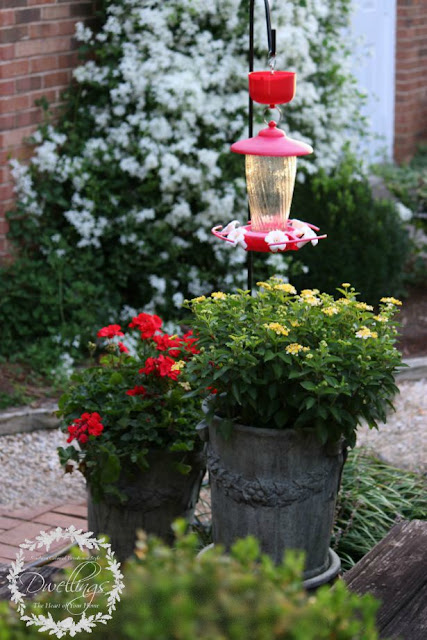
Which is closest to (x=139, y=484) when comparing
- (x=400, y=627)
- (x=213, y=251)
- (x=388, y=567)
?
(x=388, y=567)

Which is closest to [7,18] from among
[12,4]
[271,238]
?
[12,4]

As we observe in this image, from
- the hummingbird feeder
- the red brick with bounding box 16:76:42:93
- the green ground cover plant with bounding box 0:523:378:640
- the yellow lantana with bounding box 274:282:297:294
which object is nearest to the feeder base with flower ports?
the hummingbird feeder

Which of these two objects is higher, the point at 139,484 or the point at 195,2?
the point at 195,2

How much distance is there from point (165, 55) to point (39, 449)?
2.36 metres

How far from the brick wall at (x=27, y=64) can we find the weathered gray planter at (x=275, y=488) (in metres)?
3.03

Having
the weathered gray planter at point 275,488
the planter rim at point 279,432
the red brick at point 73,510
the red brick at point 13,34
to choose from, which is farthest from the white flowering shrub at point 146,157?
the planter rim at point 279,432

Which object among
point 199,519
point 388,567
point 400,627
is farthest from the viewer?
point 199,519

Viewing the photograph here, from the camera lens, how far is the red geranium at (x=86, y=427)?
3072mm

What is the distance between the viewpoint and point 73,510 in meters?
3.82

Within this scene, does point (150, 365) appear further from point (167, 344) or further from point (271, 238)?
point (271, 238)

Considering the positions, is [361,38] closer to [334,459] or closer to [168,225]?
[168,225]

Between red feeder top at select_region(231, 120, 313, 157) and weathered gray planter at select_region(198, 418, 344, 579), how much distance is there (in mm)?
788

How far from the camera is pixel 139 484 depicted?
10.4 feet

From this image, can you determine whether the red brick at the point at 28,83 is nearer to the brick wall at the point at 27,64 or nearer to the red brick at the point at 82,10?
the brick wall at the point at 27,64
